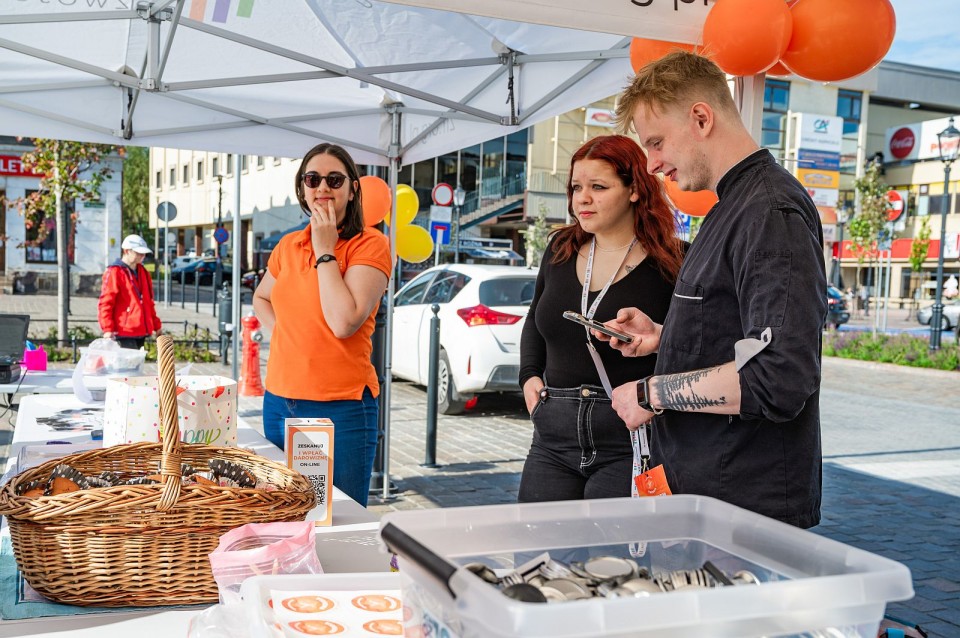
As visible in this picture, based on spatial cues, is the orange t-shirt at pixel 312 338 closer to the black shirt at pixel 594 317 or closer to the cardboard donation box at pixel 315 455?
the black shirt at pixel 594 317

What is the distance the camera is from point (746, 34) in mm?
2371

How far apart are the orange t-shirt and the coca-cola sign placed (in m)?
58.9

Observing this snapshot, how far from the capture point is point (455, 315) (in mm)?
9203

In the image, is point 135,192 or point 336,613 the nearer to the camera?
point 336,613

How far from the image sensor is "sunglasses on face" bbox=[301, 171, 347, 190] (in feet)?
9.95

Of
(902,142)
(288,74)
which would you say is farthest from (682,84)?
(902,142)

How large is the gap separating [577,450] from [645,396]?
2.80 ft

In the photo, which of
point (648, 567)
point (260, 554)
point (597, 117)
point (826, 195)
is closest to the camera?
point (648, 567)

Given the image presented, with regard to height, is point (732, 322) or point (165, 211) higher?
point (165, 211)

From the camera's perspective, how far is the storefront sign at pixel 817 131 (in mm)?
48812

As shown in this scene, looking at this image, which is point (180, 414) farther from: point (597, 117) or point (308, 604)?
point (597, 117)

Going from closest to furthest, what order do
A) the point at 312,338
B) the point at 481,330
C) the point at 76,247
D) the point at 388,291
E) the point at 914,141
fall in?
the point at 312,338, the point at 388,291, the point at 481,330, the point at 76,247, the point at 914,141

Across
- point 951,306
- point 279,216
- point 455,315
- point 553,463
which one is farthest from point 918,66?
point 553,463

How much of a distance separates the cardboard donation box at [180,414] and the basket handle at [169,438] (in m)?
0.45
